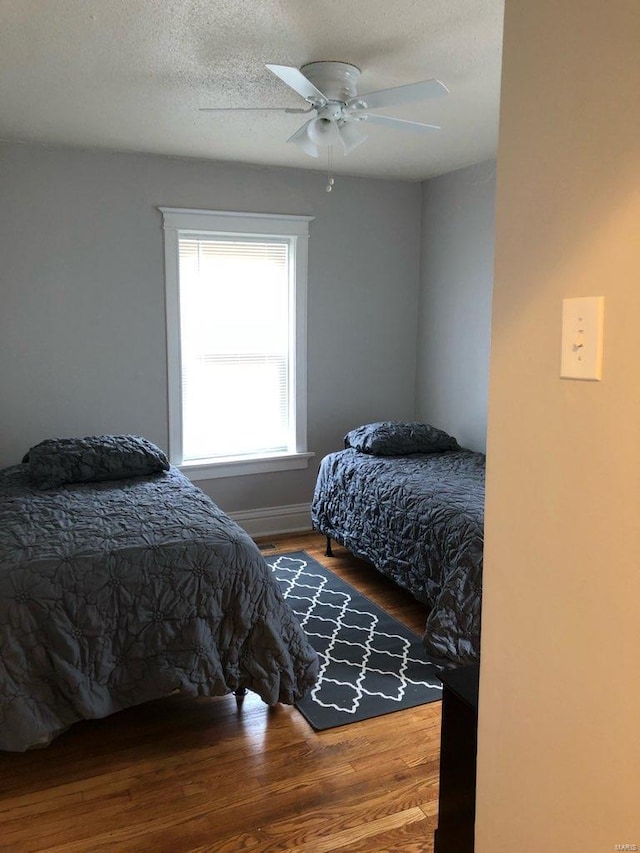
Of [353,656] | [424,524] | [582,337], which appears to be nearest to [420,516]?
[424,524]

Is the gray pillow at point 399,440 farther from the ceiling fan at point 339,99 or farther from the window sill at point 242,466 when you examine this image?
the ceiling fan at point 339,99

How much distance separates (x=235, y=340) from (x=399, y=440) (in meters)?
1.29

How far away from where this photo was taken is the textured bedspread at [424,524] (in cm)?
297

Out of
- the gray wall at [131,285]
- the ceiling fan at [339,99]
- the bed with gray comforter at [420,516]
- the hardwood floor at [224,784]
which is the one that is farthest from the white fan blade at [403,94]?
the hardwood floor at [224,784]

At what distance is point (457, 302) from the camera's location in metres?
4.93

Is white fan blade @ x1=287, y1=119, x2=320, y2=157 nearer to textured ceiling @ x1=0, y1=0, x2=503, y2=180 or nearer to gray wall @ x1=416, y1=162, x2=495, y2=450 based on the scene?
textured ceiling @ x1=0, y1=0, x2=503, y2=180

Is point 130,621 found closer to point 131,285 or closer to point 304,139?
point 304,139

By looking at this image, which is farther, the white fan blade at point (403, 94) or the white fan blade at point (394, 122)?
the white fan blade at point (394, 122)

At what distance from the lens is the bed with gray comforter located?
2979 millimetres

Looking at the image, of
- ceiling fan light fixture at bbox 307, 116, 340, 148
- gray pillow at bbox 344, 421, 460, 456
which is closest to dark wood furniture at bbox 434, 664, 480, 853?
ceiling fan light fixture at bbox 307, 116, 340, 148

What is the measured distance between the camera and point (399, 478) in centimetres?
391

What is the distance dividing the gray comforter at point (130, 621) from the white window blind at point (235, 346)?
1.95 metres

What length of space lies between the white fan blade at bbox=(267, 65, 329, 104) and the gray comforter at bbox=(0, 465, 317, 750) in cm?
168

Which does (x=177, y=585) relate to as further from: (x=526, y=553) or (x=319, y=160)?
(x=319, y=160)
